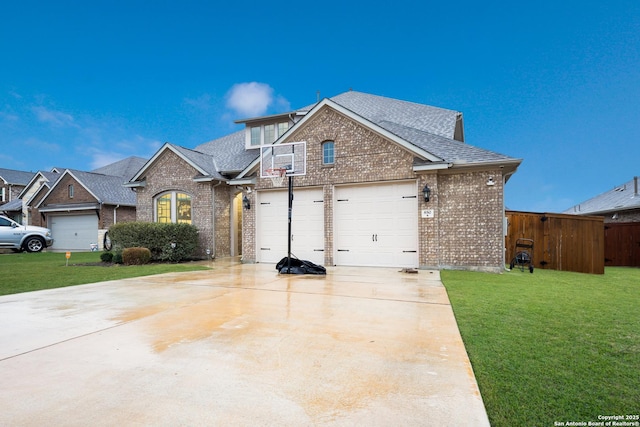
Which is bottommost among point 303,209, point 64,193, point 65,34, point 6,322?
point 6,322

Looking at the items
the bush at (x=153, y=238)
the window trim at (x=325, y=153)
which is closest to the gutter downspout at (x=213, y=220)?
the bush at (x=153, y=238)

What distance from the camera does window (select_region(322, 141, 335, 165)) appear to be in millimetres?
10734

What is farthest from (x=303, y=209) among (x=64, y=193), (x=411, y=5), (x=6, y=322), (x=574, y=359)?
(x=64, y=193)

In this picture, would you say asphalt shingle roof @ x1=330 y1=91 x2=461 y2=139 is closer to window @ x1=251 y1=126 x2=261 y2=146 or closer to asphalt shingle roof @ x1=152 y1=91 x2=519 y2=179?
asphalt shingle roof @ x1=152 y1=91 x2=519 y2=179

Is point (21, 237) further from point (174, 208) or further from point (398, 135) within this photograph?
point (398, 135)

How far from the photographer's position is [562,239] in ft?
33.4

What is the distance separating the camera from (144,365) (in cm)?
273

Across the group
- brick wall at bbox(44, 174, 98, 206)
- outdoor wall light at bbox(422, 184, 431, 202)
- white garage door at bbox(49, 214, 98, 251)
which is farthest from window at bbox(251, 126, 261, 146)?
white garage door at bbox(49, 214, 98, 251)

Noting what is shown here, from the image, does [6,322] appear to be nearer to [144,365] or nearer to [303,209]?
[144,365]

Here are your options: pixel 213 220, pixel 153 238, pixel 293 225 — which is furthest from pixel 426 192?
pixel 153 238

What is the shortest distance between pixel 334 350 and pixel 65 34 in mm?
28573

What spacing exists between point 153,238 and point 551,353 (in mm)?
12681

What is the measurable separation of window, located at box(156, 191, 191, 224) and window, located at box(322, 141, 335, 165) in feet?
23.1

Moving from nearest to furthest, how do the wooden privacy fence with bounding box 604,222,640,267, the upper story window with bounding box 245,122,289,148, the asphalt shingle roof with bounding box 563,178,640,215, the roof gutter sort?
1. the roof gutter
2. the wooden privacy fence with bounding box 604,222,640,267
3. the asphalt shingle roof with bounding box 563,178,640,215
4. the upper story window with bounding box 245,122,289,148
